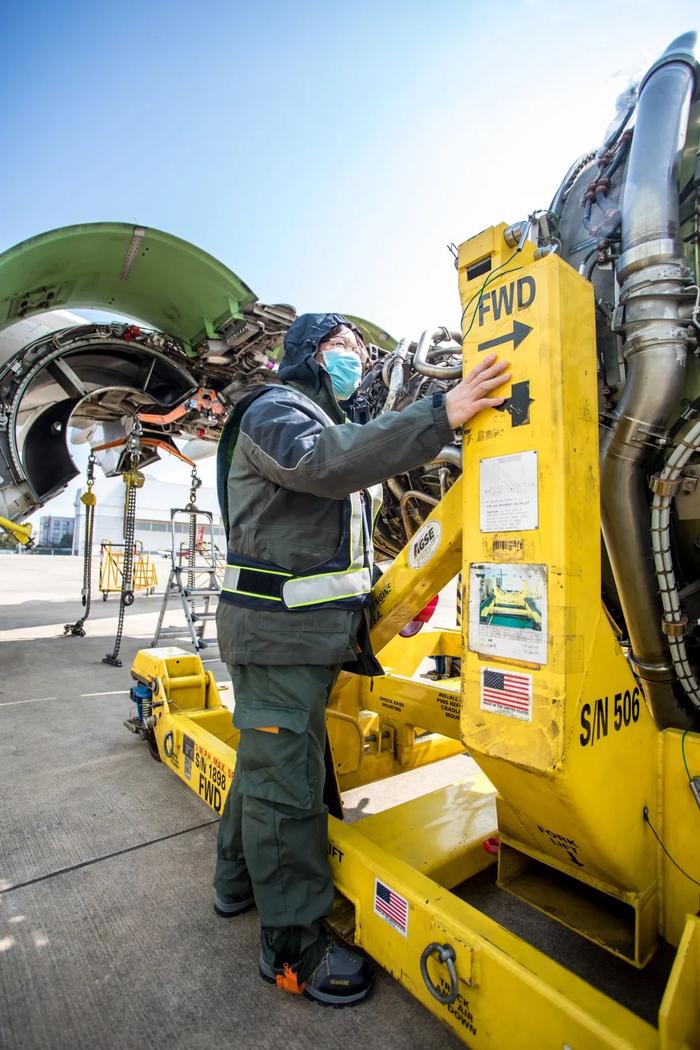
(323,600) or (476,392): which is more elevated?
(476,392)

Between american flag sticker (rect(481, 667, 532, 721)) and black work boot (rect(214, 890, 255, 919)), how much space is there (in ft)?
4.56

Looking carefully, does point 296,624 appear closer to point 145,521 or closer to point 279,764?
point 279,764

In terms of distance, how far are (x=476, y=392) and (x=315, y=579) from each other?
0.73 metres

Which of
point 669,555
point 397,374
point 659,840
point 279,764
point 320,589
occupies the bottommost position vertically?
point 659,840

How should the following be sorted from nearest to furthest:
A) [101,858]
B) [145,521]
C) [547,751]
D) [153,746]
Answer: [547,751]
[101,858]
[153,746]
[145,521]

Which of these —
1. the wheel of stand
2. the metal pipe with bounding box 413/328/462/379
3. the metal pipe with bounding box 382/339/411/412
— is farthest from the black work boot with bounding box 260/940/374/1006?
the metal pipe with bounding box 382/339/411/412

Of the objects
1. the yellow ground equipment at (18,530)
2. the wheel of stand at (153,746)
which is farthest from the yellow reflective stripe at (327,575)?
the yellow ground equipment at (18,530)

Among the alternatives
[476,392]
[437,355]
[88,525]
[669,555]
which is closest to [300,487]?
[476,392]

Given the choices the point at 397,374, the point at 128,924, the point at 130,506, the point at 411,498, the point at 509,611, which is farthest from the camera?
the point at 130,506

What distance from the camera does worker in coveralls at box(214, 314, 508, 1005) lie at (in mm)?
1547

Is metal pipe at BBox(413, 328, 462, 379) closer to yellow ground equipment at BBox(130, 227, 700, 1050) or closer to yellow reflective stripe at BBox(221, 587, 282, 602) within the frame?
yellow ground equipment at BBox(130, 227, 700, 1050)

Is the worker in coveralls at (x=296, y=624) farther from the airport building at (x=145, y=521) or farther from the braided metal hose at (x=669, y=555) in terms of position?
the airport building at (x=145, y=521)

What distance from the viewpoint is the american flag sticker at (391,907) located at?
1.51 metres

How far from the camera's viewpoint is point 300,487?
5.32ft
